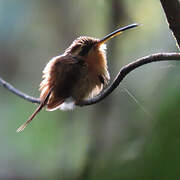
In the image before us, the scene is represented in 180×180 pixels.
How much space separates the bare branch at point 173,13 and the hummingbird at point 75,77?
1.43m

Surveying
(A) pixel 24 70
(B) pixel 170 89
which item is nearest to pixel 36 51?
(A) pixel 24 70

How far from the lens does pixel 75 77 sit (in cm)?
250

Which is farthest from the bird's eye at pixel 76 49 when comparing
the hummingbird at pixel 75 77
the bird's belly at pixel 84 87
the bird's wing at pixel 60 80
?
the bird's belly at pixel 84 87

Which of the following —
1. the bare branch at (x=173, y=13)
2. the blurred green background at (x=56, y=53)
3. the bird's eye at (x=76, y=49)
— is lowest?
the blurred green background at (x=56, y=53)

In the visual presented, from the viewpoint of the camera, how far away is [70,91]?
98.8 inches

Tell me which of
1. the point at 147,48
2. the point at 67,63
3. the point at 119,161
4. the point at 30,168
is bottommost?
the point at 30,168

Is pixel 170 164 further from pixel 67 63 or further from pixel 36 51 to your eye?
pixel 36 51

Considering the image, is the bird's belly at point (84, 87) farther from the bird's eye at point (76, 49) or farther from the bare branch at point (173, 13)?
the bare branch at point (173, 13)

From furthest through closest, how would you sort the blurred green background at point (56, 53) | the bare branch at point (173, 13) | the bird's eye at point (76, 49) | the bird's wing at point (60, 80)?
the blurred green background at point (56, 53) < the bird's eye at point (76, 49) < the bird's wing at point (60, 80) < the bare branch at point (173, 13)

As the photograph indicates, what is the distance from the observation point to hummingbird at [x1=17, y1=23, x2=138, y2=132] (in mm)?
2469

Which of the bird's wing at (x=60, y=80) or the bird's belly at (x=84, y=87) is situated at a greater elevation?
the bird's wing at (x=60, y=80)

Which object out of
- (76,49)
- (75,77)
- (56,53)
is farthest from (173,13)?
(56,53)

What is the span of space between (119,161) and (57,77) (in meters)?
2.18

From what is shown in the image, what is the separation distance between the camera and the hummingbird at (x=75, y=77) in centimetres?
247
